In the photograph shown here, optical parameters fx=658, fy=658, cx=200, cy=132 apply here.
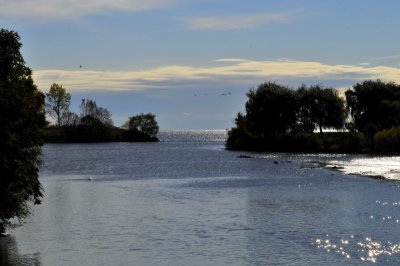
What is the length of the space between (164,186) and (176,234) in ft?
124

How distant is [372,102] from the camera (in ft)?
591

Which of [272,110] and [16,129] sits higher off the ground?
[272,110]

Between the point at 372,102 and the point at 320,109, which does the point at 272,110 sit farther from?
the point at 372,102

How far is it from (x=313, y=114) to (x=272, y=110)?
12424 millimetres

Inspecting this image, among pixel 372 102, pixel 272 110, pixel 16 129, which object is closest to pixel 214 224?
pixel 16 129

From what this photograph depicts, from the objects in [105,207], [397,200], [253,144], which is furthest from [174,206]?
[253,144]

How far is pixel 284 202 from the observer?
2554 inches

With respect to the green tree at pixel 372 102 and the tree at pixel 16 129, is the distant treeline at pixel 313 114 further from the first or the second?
the tree at pixel 16 129

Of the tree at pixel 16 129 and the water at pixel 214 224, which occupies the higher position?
the tree at pixel 16 129

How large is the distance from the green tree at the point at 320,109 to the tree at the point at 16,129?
138 meters

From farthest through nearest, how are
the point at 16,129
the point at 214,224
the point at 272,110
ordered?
the point at 272,110, the point at 214,224, the point at 16,129

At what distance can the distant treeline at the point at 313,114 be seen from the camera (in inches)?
6786

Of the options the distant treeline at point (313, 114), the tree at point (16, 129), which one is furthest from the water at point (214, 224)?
the distant treeline at point (313, 114)

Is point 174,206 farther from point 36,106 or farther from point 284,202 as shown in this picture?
point 36,106
